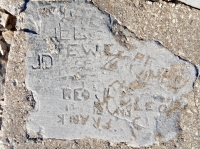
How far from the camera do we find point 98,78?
1583 millimetres

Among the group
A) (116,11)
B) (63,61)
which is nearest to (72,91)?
(63,61)

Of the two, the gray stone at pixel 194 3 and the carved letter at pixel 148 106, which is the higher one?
the gray stone at pixel 194 3

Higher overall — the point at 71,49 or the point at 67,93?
the point at 71,49

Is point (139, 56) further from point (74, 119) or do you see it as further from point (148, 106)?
point (74, 119)

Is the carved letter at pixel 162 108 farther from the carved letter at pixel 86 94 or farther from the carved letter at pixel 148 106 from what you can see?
the carved letter at pixel 86 94

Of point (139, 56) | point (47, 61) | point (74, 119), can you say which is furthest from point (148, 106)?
point (47, 61)

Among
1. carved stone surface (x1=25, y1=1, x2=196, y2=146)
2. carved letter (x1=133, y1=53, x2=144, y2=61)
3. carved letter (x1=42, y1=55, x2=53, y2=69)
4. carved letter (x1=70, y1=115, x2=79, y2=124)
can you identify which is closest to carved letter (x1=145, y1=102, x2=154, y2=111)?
carved stone surface (x1=25, y1=1, x2=196, y2=146)

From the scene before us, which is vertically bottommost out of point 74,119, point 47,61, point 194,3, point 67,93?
point 74,119

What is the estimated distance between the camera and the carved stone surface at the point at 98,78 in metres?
1.57

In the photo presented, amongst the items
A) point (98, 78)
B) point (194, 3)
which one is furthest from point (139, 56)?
point (194, 3)

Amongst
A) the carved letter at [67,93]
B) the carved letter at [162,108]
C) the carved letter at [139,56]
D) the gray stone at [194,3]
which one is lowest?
the carved letter at [162,108]

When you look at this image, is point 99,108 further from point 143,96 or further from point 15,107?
point 15,107

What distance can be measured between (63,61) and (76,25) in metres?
0.16

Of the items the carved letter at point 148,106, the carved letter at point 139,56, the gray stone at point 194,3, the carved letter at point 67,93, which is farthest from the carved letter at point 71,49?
the gray stone at point 194,3
